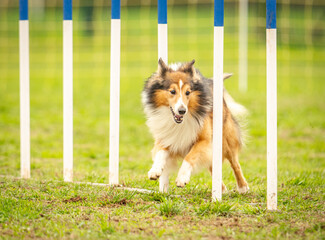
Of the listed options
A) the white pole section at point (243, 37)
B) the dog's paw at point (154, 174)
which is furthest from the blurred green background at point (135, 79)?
the dog's paw at point (154, 174)

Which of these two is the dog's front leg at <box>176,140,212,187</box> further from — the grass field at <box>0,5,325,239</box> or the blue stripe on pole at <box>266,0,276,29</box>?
the blue stripe on pole at <box>266,0,276,29</box>

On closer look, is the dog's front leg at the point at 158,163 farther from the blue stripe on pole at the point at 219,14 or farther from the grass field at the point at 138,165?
the blue stripe on pole at the point at 219,14

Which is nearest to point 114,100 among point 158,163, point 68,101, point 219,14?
point 68,101

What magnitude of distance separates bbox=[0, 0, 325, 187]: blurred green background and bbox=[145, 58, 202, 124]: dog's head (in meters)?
1.10

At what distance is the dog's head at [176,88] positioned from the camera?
494 centimetres

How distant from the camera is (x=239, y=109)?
6031mm

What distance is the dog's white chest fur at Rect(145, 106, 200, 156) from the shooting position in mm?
5168

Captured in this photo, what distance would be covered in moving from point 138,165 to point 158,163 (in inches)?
81.9

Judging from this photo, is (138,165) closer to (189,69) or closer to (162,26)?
(189,69)

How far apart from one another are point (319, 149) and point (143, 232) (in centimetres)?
510

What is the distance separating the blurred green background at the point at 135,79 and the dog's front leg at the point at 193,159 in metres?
0.89

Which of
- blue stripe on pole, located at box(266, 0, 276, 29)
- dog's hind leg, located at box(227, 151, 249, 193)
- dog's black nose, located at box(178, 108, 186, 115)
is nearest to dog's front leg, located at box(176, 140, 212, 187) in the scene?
dog's black nose, located at box(178, 108, 186, 115)

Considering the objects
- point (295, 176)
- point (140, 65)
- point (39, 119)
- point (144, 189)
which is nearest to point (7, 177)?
point (144, 189)

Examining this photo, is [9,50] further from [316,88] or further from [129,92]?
[316,88]
